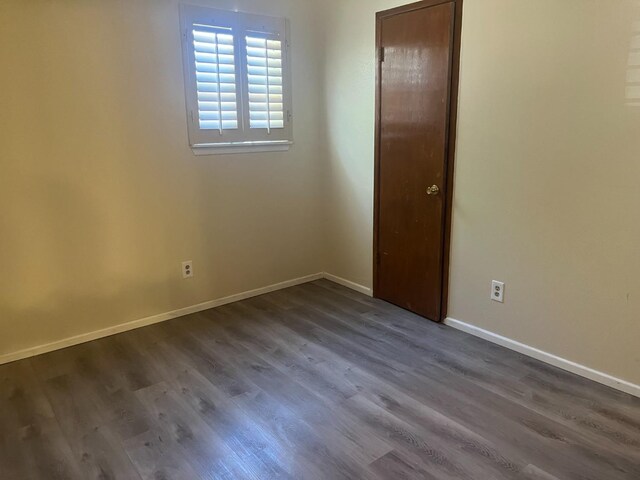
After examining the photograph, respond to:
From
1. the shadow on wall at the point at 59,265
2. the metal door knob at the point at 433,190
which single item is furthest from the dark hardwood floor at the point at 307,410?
the metal door knob at the point at 433,190

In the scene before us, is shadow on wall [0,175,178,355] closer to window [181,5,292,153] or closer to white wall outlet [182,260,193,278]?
white wall outlet [182,260,193,278]

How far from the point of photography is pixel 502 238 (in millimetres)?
2746

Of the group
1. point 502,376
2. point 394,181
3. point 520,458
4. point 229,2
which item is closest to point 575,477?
point 520,458

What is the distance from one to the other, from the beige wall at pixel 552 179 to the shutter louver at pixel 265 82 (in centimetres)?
139

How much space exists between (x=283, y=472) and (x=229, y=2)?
2.87 meters

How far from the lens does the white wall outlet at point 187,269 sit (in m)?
3.34

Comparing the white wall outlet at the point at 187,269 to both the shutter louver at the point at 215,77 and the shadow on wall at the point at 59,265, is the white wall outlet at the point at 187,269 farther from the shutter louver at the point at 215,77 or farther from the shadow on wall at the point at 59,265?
the shutter louver at the point at 215,77

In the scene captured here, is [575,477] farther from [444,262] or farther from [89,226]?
[89,226]

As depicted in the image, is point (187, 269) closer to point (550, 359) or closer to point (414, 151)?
point (414, 151)

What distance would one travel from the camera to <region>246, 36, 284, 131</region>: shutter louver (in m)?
3.36

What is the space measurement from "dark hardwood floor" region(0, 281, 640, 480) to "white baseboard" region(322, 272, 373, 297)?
2.06 ft

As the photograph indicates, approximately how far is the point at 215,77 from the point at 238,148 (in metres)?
0.50

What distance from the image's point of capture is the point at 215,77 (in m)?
3.19

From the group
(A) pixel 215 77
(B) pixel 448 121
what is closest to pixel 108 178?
(A) pixel 215 77
